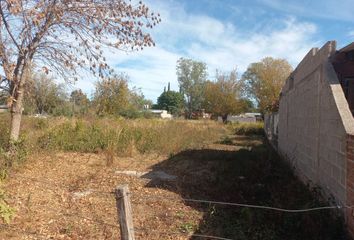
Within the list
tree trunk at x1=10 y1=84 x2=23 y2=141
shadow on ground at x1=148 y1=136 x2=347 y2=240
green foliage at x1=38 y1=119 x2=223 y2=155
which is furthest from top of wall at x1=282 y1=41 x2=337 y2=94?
green foliage at x1=38 y1=119 x2=223 y2=155

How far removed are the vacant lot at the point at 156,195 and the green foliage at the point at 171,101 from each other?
81714mm

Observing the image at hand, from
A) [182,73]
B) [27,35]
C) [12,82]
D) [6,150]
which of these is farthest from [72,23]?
[182,73]

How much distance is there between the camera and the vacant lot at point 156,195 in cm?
591

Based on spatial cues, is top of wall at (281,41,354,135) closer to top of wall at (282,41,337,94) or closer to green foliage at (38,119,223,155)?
top of wall at (282,41,337,94)

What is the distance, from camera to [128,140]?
1627 cm

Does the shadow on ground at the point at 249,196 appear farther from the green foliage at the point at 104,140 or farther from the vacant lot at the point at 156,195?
the green foliage at the point at 104,140

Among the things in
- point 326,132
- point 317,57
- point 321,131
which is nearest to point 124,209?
Answer: point 326,132

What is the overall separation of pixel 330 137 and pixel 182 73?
8485 centimetres

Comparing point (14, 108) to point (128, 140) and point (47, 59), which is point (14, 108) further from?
point (128, 140)

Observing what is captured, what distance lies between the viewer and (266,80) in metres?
57.3

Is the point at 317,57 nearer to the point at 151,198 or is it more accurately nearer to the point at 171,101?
the point at 151,198

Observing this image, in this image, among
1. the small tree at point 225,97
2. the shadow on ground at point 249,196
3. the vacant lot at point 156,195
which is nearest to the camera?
the shadow on ground at point 249,196

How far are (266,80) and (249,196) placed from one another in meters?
51.0

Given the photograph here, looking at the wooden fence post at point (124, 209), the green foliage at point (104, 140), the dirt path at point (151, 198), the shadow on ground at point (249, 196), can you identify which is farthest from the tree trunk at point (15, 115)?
the wooden fence post at point (124, 209)
